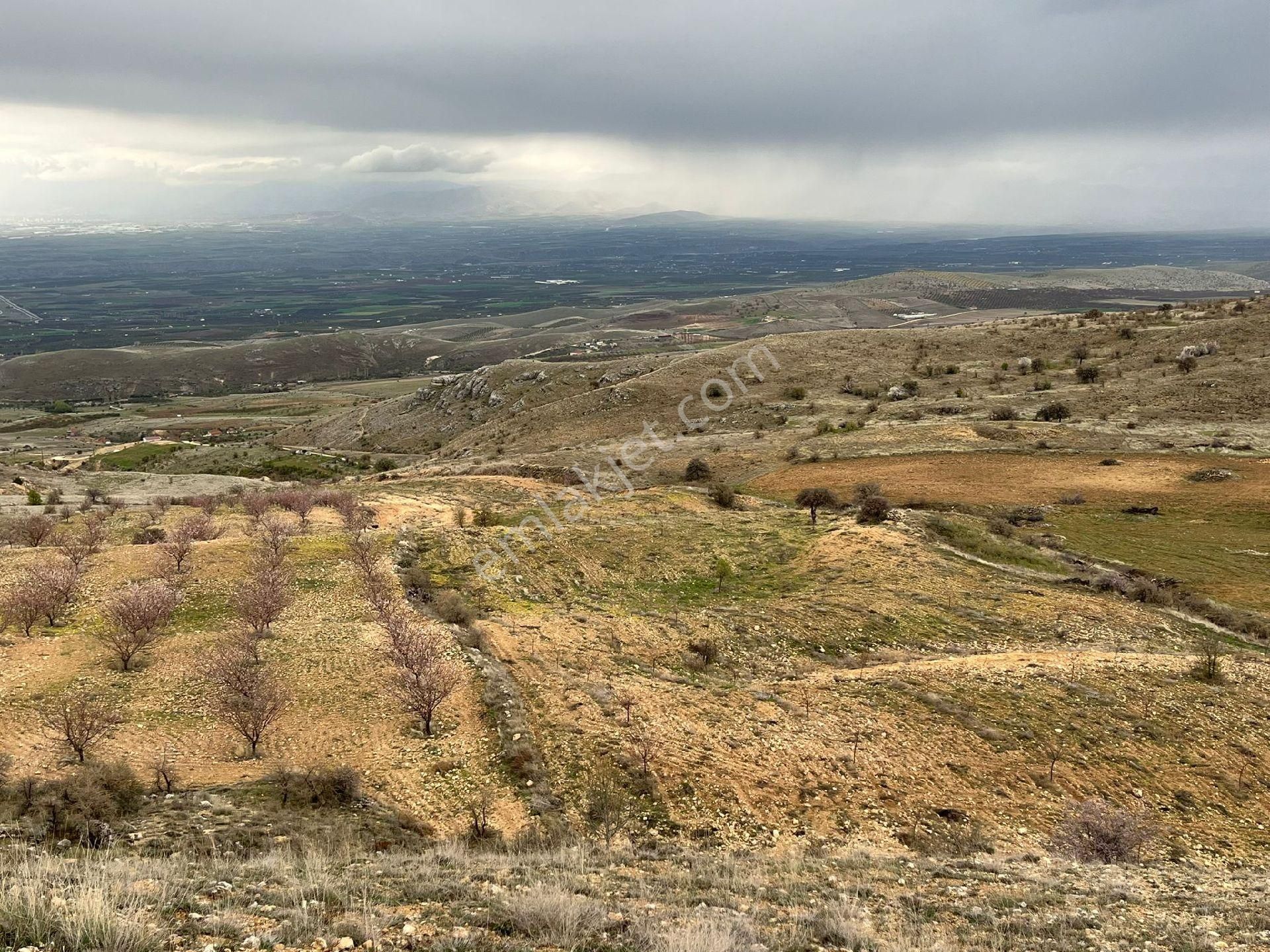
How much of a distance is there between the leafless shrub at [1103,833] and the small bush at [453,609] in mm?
16327

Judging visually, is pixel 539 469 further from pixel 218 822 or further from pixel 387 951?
pixel 387 951

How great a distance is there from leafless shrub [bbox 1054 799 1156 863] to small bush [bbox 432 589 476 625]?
1633cm

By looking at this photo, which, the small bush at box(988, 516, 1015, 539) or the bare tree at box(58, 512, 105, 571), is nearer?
the bare tree at box(58, 512, 105, 571)

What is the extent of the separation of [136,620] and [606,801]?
15.0m

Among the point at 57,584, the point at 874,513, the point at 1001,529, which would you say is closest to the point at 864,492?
the point at 874,513

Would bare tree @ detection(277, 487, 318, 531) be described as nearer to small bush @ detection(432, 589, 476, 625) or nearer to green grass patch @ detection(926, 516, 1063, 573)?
small bush @ detection(432, 589, 476, 625)

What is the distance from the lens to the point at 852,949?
7.52 meters

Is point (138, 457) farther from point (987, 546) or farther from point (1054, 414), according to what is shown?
point (1054, 414)

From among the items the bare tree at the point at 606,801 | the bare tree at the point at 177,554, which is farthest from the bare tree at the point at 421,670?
the bare tree at the point at 177,554

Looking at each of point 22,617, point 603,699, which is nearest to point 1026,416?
point 603,699

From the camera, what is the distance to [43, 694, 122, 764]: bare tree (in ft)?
44.7

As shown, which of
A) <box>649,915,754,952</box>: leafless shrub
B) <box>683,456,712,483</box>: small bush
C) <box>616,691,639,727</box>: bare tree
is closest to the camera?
<box>649,915,754,952</box>: leafless shrub

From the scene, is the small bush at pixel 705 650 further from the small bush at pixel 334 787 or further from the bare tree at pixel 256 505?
the bare tree at pixel 256 505

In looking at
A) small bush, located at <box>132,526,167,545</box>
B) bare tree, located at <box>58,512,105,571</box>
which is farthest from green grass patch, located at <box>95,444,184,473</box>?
small bush, located at <box>132,526,167,545</box>
